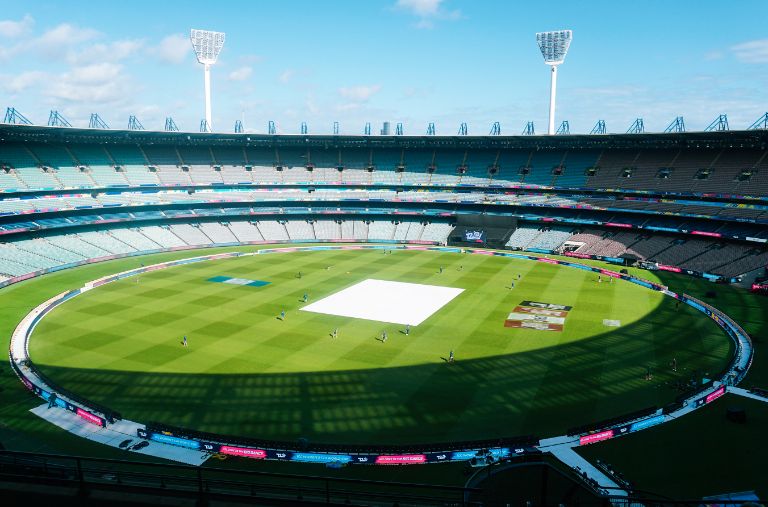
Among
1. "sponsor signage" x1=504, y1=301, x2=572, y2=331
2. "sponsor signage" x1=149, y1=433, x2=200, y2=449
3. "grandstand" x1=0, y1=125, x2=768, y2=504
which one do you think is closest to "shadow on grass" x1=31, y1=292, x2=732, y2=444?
"sponsor signage" x1=149, y1=433, x2=200, y2=449

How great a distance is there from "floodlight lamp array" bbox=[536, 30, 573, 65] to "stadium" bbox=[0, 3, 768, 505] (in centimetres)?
114

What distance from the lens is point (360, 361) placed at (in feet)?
102

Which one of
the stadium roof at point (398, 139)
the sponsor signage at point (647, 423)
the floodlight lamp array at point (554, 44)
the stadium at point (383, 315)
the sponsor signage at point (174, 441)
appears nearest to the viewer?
the stadium at point (383, 315)

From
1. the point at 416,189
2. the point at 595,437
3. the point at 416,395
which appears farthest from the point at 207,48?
the point at 595,437

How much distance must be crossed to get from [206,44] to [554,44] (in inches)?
2221

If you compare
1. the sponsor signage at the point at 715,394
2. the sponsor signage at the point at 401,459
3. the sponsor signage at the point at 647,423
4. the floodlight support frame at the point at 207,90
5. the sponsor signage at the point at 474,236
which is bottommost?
the sponsor signage at the point at 401,459

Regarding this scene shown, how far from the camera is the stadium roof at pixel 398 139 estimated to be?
202 ft

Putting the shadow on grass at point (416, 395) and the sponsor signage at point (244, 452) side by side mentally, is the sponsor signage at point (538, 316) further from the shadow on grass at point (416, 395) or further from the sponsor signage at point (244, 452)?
the sponsor signage at point (244, 452)

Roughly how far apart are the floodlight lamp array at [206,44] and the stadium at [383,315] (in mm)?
464

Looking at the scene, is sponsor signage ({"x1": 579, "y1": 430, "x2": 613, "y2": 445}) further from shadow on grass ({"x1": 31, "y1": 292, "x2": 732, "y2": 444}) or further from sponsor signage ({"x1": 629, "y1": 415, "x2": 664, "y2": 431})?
sponsor signage ({"x1": 629, "y1": 415, "x2": 664, "y2": 431})

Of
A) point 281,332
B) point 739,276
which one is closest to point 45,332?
point 281,332

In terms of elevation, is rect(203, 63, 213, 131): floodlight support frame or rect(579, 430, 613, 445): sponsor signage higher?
rect(203, 63, 213, 131): floodlight support frame

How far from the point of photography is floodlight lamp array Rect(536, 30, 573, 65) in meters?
79.9

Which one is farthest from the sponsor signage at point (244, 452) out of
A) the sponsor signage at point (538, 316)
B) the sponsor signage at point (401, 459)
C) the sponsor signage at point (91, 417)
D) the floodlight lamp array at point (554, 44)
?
the floodlight lamp array at point (554, 44)
